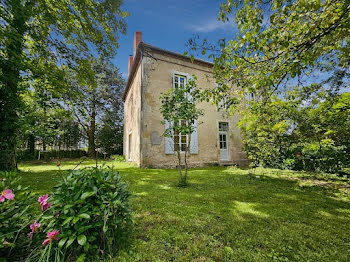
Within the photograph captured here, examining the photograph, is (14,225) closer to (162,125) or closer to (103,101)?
(162,125)

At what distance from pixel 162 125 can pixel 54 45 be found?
16.1ft

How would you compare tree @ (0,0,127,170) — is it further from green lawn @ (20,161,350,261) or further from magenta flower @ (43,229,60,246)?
magenta flower @ (43,229,60,246)

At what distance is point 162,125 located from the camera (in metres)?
7.34

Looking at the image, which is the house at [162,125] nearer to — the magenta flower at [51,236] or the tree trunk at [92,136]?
the magenta flower at [51,236]

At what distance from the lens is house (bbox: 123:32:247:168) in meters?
7.13

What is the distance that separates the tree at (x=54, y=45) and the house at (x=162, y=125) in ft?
6.56

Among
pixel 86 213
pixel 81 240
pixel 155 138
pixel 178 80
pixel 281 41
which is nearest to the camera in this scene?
pixel 81 240

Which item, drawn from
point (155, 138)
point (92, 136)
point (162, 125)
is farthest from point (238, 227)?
point (92, 136)

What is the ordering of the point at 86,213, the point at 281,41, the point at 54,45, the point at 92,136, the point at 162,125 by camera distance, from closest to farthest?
the point at 86,213 < the point at 281,41 < the point at 54,45 < the point at 162,125 < the point at 92,136

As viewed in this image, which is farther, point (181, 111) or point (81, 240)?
point (181, 111)

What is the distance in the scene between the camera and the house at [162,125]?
23.4 ft

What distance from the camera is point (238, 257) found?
139 cm

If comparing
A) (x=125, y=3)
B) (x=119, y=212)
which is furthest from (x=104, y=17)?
(x=119, y=212)

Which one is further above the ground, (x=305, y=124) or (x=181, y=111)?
(x=181, y=111)
